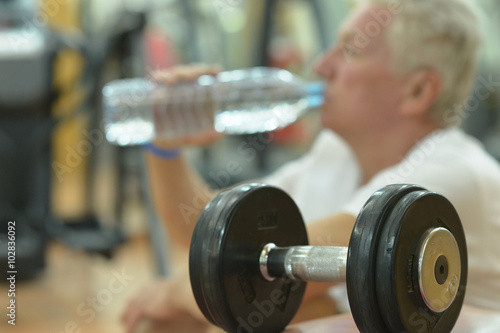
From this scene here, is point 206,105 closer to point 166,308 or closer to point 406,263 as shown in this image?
point 166,308

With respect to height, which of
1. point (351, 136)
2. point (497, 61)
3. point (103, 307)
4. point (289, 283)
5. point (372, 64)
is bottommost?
point (103, 307)

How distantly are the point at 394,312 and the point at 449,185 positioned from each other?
366 millimetres

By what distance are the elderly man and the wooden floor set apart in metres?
0.99

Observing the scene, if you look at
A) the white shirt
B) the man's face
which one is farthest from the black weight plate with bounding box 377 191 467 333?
the man's face

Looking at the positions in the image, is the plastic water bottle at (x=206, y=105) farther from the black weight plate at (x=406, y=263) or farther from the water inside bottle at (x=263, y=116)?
the black weight plate at (x=406, y=263)

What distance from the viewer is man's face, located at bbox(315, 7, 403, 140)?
1.12 meters

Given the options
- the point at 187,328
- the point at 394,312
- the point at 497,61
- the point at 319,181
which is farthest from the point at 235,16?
the point at 394,312

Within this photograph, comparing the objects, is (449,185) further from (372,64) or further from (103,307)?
(103,307)

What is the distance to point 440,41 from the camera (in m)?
1.06

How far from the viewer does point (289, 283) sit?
0.76 metres

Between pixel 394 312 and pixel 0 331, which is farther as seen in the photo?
pixel 0 331

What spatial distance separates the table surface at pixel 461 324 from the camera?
0.70 m

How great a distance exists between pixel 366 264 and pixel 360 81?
0.60 metres

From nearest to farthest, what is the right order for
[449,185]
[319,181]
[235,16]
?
[449,185] < [319,181] < [235,16]
